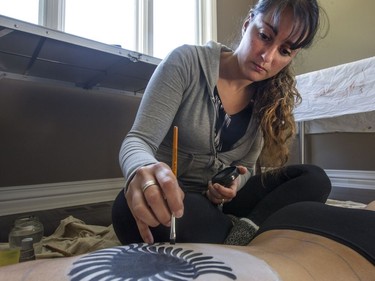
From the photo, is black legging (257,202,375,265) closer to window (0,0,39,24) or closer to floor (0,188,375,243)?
floor (0,188,375,243)

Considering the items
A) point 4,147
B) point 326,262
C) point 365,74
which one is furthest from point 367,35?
point 4,147

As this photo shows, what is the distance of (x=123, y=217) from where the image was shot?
1.77 feet

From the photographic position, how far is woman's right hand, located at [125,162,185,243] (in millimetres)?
341

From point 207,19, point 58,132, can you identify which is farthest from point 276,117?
point 207,19

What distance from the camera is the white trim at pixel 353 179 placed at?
170cm

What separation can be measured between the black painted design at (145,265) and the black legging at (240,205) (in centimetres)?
14

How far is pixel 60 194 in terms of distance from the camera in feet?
4.49

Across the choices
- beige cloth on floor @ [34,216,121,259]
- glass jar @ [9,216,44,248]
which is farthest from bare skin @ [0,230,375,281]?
glass jar @ [9,216,44,248]

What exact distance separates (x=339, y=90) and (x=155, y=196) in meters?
1.33

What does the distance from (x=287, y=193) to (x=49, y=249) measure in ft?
2.28

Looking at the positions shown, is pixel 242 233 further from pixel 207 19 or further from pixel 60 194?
pixel 207 19

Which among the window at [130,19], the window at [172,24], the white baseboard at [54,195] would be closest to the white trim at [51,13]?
the window at [130,19]

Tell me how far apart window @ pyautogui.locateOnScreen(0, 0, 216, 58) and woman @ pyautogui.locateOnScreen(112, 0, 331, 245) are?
3.39 feet

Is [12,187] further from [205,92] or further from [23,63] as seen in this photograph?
[205,92]
